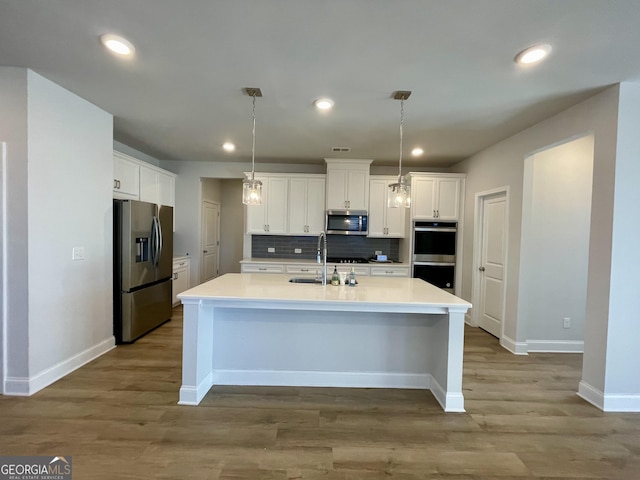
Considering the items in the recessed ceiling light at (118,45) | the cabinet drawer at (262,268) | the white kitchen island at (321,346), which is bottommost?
the white kitchen island at (321,346)

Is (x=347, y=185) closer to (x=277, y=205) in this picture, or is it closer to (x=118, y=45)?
(x=277, y=205)

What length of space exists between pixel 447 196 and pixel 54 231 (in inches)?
192

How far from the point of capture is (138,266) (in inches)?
143

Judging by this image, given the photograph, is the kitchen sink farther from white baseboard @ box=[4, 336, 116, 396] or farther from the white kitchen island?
white baseboard @ box=[4, 336, 116, 396]

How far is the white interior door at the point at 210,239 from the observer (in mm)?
5840

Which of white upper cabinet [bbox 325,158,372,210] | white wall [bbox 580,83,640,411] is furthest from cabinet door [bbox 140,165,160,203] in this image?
white wall [bbox 580,83,640,411]

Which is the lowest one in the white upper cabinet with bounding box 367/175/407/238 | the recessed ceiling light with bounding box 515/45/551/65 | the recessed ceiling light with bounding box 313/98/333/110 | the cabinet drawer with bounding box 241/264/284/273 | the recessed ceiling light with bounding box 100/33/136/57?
the cabinet drawer with bounding box 241/264/284/273

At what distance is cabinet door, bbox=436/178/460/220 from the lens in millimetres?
4848

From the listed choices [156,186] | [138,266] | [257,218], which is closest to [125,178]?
[156,186]

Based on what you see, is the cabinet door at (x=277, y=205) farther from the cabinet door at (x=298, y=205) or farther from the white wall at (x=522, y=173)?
the white wall at (x=522, y=173)

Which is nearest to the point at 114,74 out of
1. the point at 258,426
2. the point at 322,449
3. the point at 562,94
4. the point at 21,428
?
the point at 21,428

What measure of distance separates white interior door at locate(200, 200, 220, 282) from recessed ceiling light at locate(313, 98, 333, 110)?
3.61 meters

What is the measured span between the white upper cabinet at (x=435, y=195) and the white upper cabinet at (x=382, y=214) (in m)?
0.34

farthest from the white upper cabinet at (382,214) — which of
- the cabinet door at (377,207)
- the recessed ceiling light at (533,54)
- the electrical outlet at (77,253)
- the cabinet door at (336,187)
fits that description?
the electrical outlet at (77,253)
